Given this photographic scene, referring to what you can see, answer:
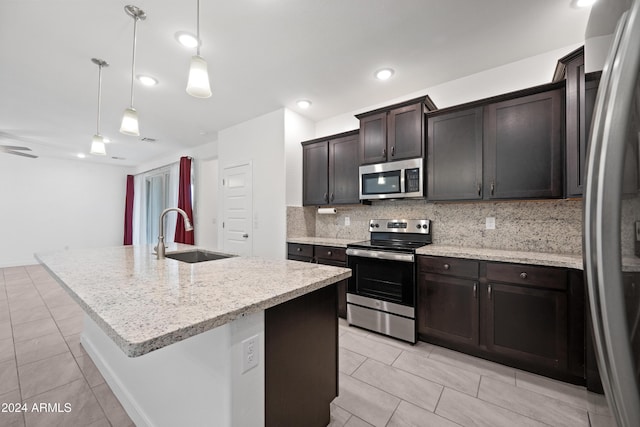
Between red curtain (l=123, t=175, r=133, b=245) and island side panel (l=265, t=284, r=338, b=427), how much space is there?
26.7 ft

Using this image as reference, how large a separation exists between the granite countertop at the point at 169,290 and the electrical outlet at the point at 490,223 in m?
1.89

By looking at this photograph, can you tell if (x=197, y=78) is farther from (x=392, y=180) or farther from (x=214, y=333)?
(x=392, y=180)

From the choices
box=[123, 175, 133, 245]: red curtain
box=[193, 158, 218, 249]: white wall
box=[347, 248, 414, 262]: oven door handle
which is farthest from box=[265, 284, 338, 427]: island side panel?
box=[123, 175, 133, 245]: red curtain

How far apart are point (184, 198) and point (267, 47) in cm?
401

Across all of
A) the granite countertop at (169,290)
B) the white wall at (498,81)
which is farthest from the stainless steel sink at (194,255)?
the white wall at (498,81)

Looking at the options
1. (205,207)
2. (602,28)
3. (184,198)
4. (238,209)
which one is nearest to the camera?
(602,28)

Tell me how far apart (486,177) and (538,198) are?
1.34 feet

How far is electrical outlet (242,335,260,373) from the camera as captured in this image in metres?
0.97

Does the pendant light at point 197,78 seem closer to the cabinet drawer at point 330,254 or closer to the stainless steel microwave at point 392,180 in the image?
the stainless steel microwave at point 392,180

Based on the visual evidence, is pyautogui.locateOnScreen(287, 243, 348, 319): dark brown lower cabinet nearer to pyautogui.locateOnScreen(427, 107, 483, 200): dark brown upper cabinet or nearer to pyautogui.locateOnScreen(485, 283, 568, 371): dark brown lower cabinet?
pyautogui.locateOnScreen(427, 107, 483, 200): dark brown upper cabinet

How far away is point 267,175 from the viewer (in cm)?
365

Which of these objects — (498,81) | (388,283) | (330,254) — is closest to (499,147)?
(498,81)

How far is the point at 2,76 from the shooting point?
106 inches

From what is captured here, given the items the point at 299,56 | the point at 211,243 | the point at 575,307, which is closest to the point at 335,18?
the point at 299,56
